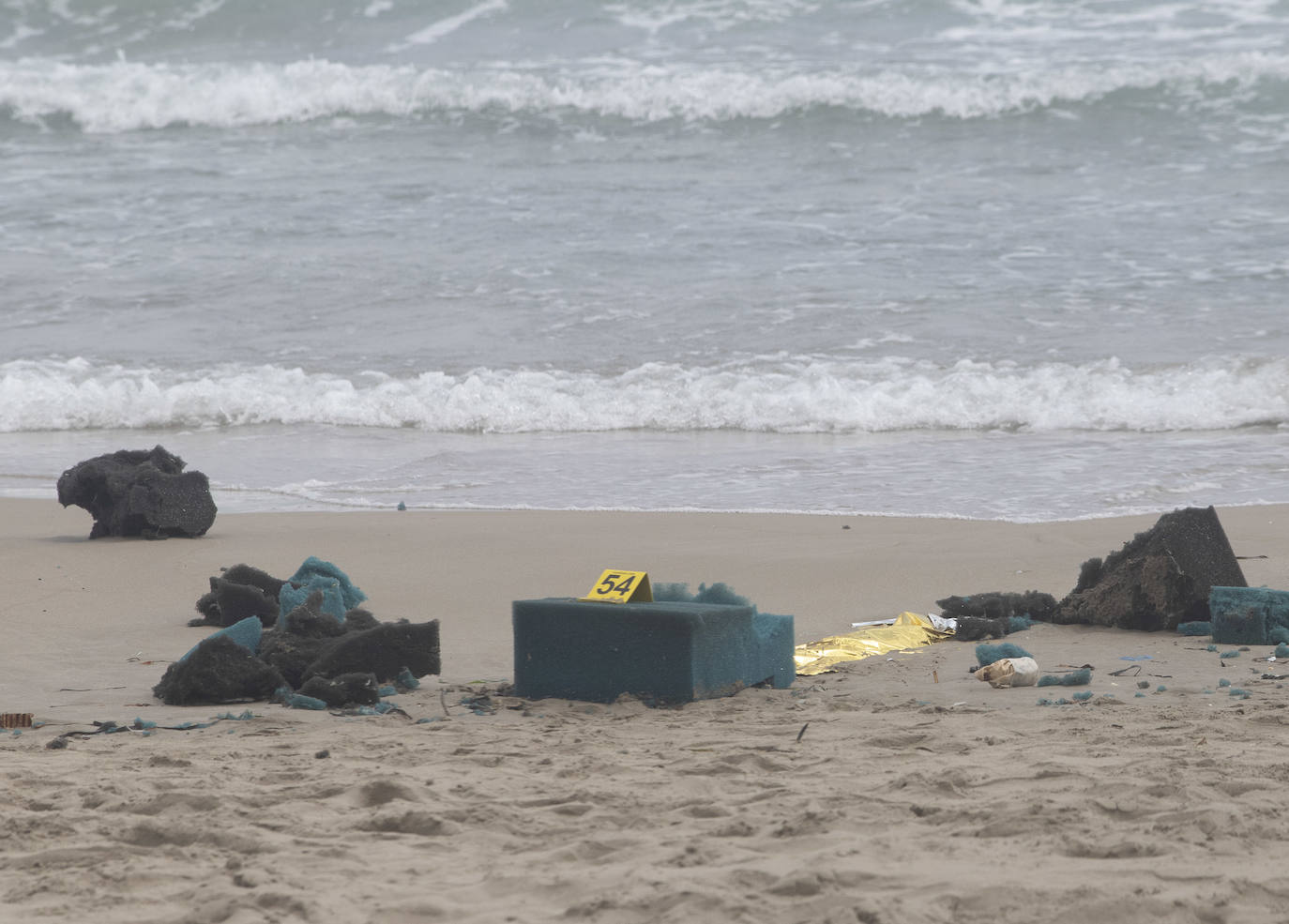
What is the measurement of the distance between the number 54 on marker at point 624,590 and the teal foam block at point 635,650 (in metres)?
0.05

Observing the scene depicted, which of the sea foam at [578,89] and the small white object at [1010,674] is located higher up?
the sea foam at [578,89]

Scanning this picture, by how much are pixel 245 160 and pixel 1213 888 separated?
58.1 feet

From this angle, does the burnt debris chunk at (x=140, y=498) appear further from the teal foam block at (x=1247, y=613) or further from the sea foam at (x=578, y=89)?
the sea foam at (x=578, y=89)

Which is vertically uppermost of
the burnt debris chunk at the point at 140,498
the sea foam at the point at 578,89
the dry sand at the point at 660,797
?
the sea foam at the point at 578,89

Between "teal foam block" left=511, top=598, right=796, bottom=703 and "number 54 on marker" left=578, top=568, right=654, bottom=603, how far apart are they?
0.15 ft

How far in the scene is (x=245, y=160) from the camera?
18.3 meters

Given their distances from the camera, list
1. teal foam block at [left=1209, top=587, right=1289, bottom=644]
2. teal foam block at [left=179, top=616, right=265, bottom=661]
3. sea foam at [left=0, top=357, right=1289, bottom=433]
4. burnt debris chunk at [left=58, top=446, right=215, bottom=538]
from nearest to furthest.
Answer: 1. teal foam block at [left=179, top=616, right=265, bottom=661]
2. teal foam block at [left=1209, top=587, right=1289, bottom=644]
3. burnt debris chunk at [left=58, top=446, right=215, bottom=538]
4. sea foam at [left=0, top=357, right=1289, bottom=433]

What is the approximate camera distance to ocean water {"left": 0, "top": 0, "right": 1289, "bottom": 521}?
9258 millimetres

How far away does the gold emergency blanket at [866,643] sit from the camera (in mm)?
4673

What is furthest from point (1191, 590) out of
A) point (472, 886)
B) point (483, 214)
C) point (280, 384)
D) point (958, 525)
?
point (483, 214)

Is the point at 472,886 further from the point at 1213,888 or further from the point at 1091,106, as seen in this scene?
the point at 1091,106

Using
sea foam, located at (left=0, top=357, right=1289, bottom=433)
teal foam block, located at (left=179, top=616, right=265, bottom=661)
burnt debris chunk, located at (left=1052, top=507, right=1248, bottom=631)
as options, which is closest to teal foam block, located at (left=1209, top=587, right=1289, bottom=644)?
burnt debris chunk, located at (left=1052, top=507, right=1248, bottom=631)

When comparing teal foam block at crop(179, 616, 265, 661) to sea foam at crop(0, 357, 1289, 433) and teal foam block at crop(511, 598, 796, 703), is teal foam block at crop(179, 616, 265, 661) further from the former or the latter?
sea foam at crop(0, 357, 1289, 433)

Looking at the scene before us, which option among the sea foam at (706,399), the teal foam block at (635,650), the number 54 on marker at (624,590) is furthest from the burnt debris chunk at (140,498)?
the sea foam at (706,399)
